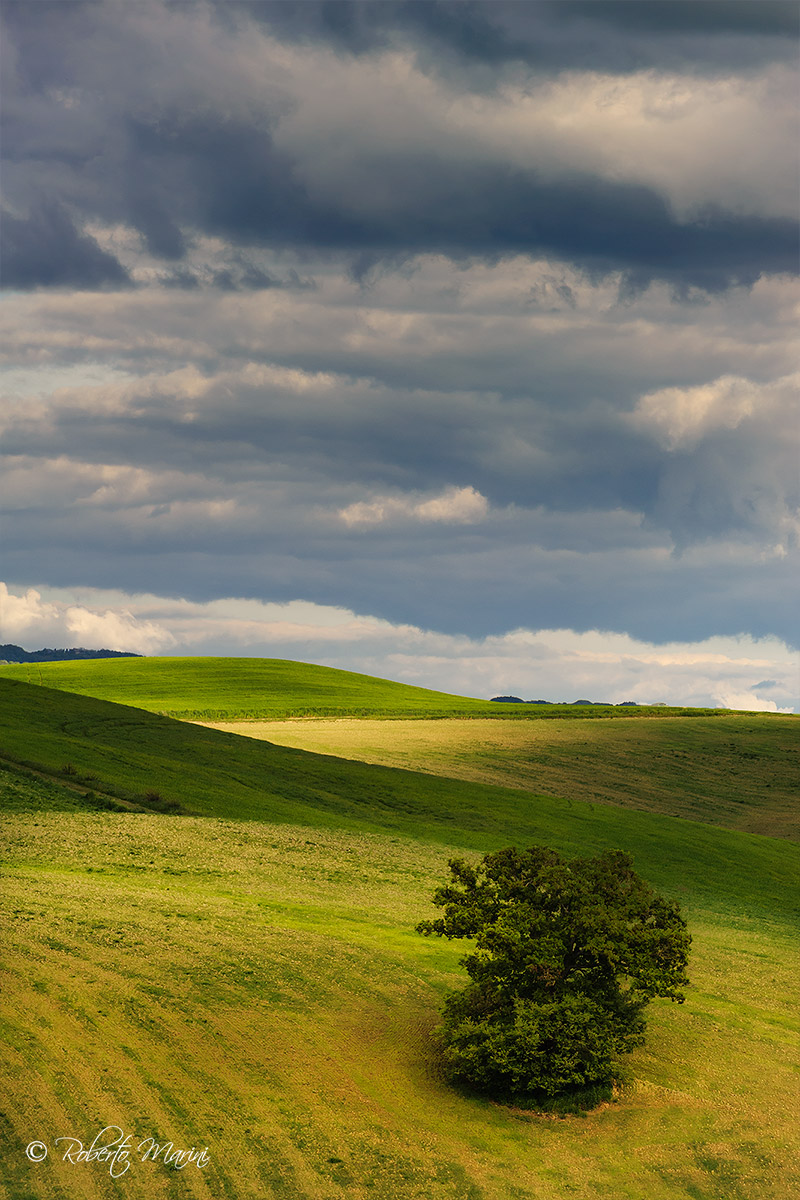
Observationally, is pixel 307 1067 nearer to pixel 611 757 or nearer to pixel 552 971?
pixel 552 971

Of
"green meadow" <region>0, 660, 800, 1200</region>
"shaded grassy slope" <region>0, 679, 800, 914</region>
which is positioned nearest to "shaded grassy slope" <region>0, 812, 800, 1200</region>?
"green meadow" <region>0, 660, 800, 1200</region>

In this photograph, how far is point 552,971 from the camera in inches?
598

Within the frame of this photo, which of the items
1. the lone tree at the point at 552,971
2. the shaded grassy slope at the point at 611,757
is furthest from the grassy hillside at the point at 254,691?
the lone tree at the point at 552,971

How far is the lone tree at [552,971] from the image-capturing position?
14.3 metres

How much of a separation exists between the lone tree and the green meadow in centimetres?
61

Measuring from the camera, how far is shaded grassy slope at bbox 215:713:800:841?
57719 mm

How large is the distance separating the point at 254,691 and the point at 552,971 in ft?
308

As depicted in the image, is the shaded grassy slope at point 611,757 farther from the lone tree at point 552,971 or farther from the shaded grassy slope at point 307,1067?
the lone tree at point 552,971

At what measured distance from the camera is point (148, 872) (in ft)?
82.6

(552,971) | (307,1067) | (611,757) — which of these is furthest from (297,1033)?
(611,757)

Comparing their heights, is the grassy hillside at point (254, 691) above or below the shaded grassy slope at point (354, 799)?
above

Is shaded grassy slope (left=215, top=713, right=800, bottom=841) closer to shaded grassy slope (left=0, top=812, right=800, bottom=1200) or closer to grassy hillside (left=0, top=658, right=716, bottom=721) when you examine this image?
grassy hillside (left=0, top=658, right=716, bottom=721)

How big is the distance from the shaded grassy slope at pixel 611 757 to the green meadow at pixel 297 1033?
23781mm

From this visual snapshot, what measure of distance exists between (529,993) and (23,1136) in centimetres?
747
